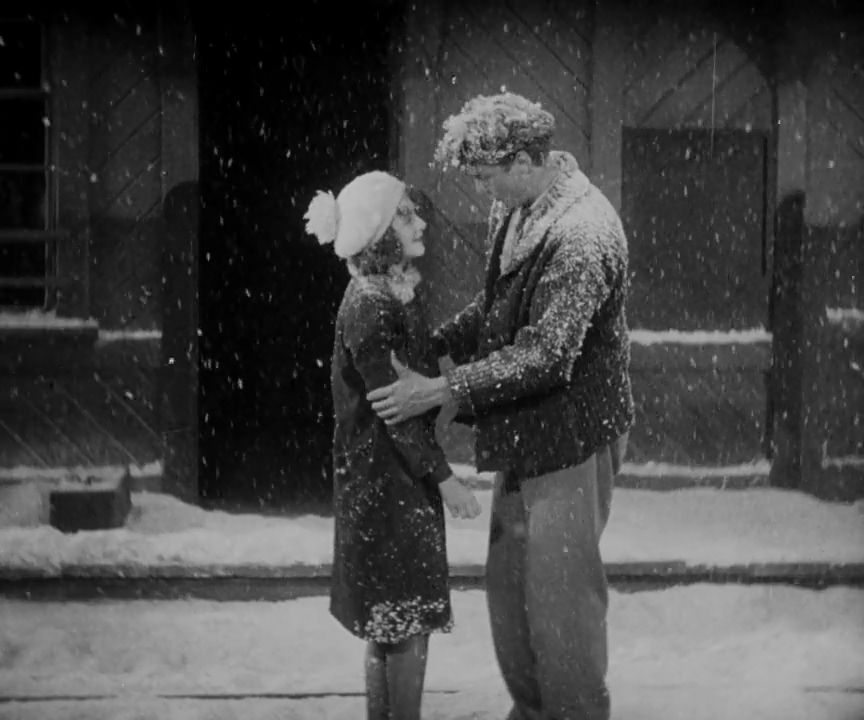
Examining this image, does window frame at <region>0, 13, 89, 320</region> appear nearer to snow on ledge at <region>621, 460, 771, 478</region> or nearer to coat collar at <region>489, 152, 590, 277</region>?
snow on ledge at <region>621, 460, 771, 478</region>

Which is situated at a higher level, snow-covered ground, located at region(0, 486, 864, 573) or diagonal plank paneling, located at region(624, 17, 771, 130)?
diagonal plank paneling, located at region(624, 17, 771, 130)

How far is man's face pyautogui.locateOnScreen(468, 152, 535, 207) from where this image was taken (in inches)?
154

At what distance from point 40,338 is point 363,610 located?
4.11m

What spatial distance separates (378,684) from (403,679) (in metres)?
0.10

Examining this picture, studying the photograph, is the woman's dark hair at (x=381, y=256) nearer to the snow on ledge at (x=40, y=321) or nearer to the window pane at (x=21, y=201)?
the snow on ledge at (x=40, y=321)

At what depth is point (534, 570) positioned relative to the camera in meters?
3.90

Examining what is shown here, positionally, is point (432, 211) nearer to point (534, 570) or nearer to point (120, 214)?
point (120, 214)

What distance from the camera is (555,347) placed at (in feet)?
12.2

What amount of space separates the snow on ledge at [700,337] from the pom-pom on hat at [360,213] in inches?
152

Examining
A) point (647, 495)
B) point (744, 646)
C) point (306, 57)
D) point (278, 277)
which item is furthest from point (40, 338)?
point (744, 646)

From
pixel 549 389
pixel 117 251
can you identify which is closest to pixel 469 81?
pixel 117 251

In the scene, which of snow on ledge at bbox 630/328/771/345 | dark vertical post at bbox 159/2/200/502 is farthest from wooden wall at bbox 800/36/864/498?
dark vertical post at bbox 159/2/200/502

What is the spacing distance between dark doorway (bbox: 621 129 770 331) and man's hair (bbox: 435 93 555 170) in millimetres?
3655

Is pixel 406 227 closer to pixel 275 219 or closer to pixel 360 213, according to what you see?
pixel 360 213
